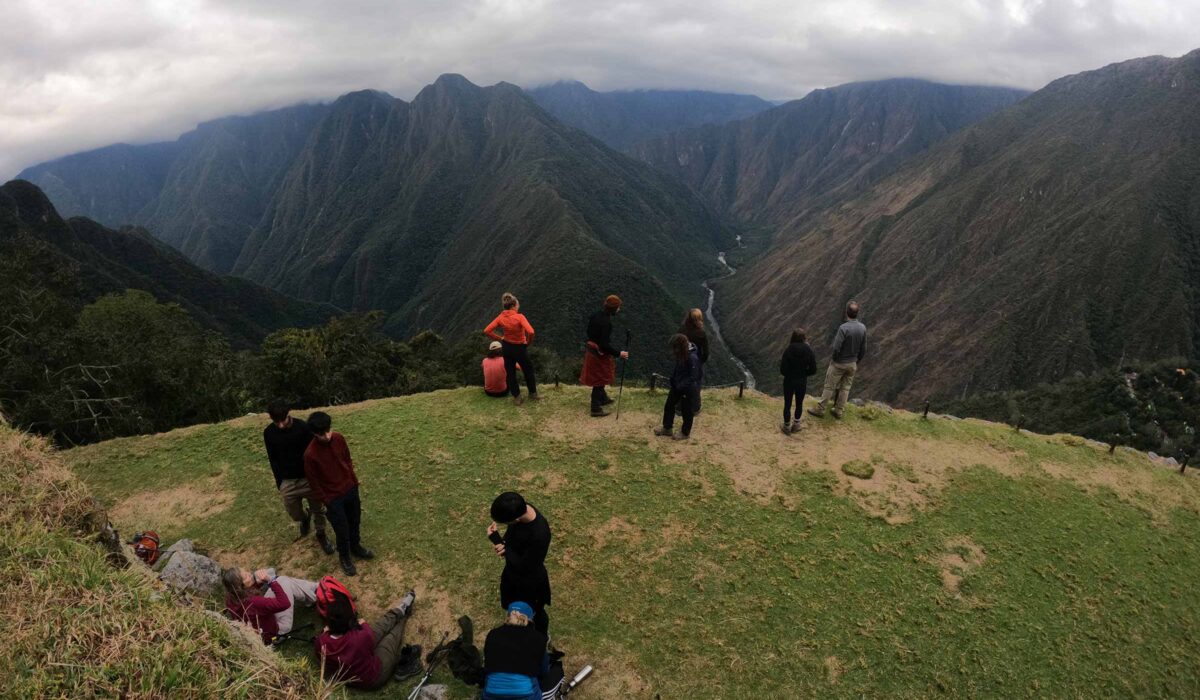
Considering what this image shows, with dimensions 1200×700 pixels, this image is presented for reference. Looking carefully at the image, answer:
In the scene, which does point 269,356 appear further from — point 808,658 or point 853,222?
point 853,222

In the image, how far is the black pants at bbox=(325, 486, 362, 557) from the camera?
744 cm

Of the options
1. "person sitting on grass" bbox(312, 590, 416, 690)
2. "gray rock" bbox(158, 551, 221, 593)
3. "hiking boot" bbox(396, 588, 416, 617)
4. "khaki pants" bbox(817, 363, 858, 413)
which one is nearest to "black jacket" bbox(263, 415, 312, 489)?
"gray rock" bbox(158, 551, 221, 593)

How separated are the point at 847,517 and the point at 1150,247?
430 feet

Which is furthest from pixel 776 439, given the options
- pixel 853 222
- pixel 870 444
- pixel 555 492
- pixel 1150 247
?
pixel 853 222

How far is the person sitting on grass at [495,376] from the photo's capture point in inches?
502

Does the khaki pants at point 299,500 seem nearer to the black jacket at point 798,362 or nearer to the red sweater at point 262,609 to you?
the red sweater at point 262,609

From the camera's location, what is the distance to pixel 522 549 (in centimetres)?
580

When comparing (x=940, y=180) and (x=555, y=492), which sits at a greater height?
(x=940, y=180)

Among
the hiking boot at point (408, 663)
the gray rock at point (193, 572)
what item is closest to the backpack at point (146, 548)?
the gray rock at point (193, 572)

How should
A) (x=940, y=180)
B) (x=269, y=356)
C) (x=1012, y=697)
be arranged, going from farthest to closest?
(x=940, y=180) < (x=269, y=356) < (x=1012, y=697)

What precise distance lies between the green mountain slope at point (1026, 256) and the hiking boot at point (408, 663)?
107 m

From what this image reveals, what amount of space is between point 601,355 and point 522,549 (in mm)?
6132

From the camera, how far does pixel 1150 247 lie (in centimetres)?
9806

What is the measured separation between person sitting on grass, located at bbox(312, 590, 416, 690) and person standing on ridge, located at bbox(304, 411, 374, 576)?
1572mm
